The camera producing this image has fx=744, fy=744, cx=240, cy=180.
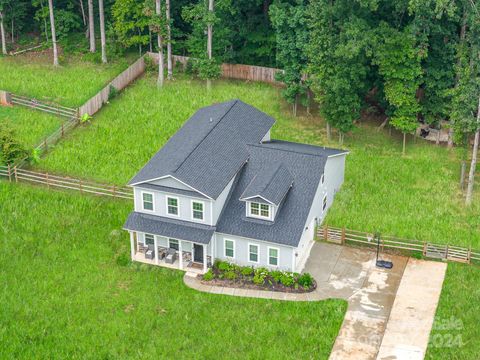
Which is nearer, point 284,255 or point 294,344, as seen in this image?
point 294,344

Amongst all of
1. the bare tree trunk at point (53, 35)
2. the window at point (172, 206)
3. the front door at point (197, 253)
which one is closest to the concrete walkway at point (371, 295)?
the front door at point (197, 253)

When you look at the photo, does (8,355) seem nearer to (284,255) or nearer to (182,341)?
(182,341)

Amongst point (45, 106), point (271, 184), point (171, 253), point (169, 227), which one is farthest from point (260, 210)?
point (45, 106)

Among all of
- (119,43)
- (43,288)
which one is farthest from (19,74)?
(43,288)

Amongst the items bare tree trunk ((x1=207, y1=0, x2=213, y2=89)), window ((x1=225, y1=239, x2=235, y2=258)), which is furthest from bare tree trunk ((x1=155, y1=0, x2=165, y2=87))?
window ((x1=225, y1=239, x2=235, y2=258))

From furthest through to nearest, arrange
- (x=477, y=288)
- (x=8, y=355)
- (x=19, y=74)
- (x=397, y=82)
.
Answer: (x=19, y=74)
(x=397, y=82)
(x=477, y=288)
(x=8, y=355)

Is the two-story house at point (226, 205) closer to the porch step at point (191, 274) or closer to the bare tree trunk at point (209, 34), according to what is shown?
the porch step at point (191, 274)

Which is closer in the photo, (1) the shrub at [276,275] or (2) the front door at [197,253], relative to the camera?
(1) the shrub at [276,275]
